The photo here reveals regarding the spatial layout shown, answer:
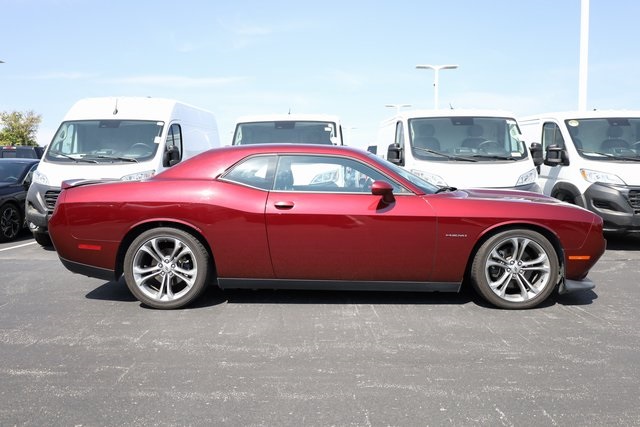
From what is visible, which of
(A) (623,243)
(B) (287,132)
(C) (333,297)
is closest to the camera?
(C) (333,297)

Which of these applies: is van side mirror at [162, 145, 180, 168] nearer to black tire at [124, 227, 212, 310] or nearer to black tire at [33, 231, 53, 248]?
black tire at [33, 231, 53, 248]

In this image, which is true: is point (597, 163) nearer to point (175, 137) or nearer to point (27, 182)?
point (175, 137)

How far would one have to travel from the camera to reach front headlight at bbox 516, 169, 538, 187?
8.43m

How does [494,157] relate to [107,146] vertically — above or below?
below

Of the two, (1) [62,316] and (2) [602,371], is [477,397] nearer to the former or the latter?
(2) [602,371]

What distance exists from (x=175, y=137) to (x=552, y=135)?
6259 millimetres

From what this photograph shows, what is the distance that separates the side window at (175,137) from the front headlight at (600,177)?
6.16 m

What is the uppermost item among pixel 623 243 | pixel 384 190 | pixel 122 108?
pixel 122 108

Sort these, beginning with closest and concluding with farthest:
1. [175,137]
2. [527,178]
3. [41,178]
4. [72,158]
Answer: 1. [527,178]
2. [41,178]
3. [72,158]
4. [175,137]

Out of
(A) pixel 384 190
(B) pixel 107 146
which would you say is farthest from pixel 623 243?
(B) pixel 107 146

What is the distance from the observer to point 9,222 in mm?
10352

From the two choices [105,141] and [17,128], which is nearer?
[105,141]

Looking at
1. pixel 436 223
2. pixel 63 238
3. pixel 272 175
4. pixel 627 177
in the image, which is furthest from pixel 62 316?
pixel 627 177

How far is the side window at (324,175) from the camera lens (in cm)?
532
